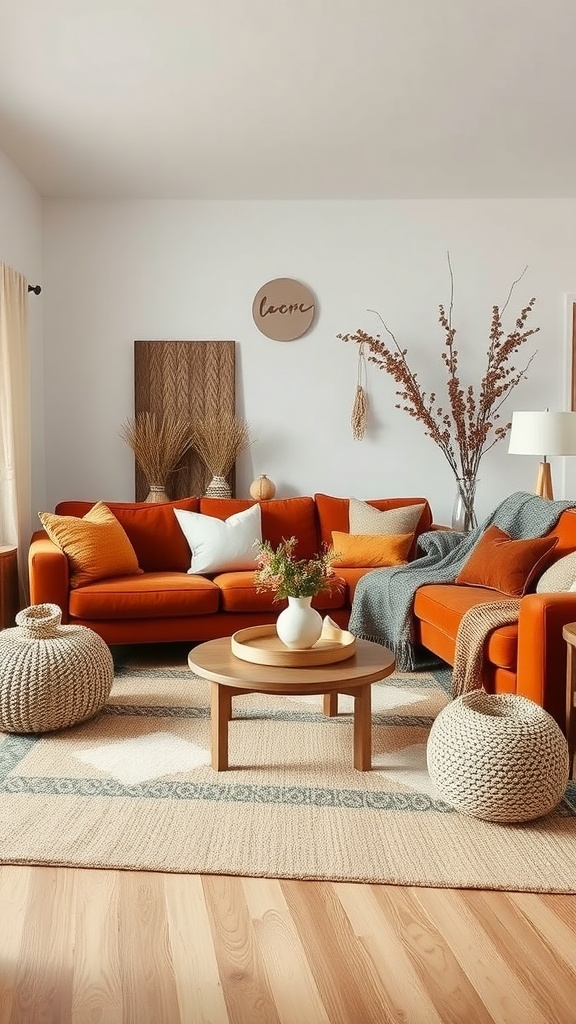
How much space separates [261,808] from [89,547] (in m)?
2.18

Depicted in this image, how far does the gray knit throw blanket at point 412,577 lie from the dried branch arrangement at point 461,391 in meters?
1.01

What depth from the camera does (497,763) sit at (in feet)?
8.82

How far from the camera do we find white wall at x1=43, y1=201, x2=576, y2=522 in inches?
235

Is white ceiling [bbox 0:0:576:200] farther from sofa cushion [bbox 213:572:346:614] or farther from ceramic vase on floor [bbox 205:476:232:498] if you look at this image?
sofa cushion [bbox 213:572:346:614]

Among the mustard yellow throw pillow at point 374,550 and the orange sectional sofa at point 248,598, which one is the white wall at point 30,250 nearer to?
the orange sectional sofa at point 248,598

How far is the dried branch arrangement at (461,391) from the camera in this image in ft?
18.9

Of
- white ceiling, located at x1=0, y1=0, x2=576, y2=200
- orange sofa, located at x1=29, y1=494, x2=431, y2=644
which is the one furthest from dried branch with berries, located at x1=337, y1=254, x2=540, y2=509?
orange sofa, located at x1=29, y1=494, x2=431, y2=644

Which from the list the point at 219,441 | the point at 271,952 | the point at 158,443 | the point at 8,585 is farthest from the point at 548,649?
the point at 158,443

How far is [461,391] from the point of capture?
5.86m

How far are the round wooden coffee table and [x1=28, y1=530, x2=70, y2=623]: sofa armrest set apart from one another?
1398 mm

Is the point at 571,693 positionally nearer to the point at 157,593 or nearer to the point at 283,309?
the point at 157,593

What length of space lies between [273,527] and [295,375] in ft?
3.85

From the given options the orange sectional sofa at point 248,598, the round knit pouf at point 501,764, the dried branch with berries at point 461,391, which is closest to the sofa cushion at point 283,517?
the orange sectional sofa at point 248,598

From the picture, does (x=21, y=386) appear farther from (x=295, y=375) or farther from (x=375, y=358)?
(x=375, y=358)
